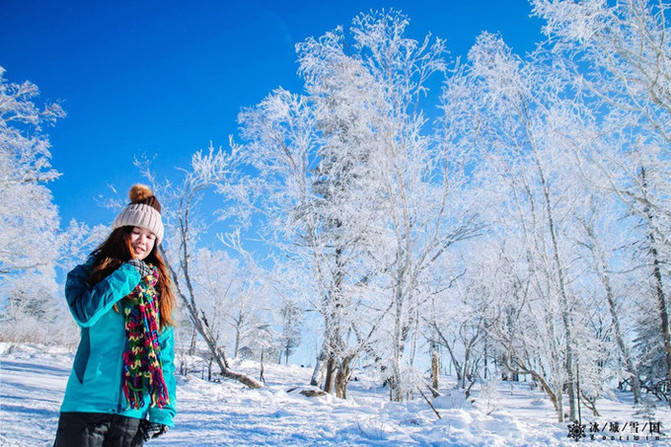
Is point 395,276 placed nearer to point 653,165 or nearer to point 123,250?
point 653,165

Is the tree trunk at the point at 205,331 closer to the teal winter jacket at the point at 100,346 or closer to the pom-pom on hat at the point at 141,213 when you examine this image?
the pom-pom on hat at the point at 141,213

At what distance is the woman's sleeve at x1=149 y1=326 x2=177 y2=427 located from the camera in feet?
Result: 5.99

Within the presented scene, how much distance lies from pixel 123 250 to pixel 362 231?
6.67 meters

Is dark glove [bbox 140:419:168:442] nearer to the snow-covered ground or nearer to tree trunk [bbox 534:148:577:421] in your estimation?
the snow-covered ground

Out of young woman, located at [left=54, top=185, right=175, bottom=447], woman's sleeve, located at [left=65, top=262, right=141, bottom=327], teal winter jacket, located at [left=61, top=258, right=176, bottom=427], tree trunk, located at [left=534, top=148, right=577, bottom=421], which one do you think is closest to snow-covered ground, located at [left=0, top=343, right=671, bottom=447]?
tree trunk, located at [left=534, top=148, right=577, bottom=421]

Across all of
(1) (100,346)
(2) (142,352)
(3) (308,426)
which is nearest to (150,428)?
(2) (142,352)

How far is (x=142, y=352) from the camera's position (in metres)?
1.81

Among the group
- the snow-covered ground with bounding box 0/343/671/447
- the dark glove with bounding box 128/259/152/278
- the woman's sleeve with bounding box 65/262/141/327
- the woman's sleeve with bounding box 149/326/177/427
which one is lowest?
the snow-covered ground with bounding box 0/343/671/447

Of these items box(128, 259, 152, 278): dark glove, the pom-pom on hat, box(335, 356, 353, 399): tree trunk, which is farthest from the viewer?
box(335, 356, 353, 399): tree trunk

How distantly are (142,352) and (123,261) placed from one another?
0.49m

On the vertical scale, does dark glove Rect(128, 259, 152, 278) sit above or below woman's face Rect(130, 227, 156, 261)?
below

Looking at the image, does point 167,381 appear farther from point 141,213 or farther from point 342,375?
point 342,375

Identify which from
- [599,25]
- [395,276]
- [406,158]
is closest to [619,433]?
[395,276]

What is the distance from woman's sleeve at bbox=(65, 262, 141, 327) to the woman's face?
0.26 meters
